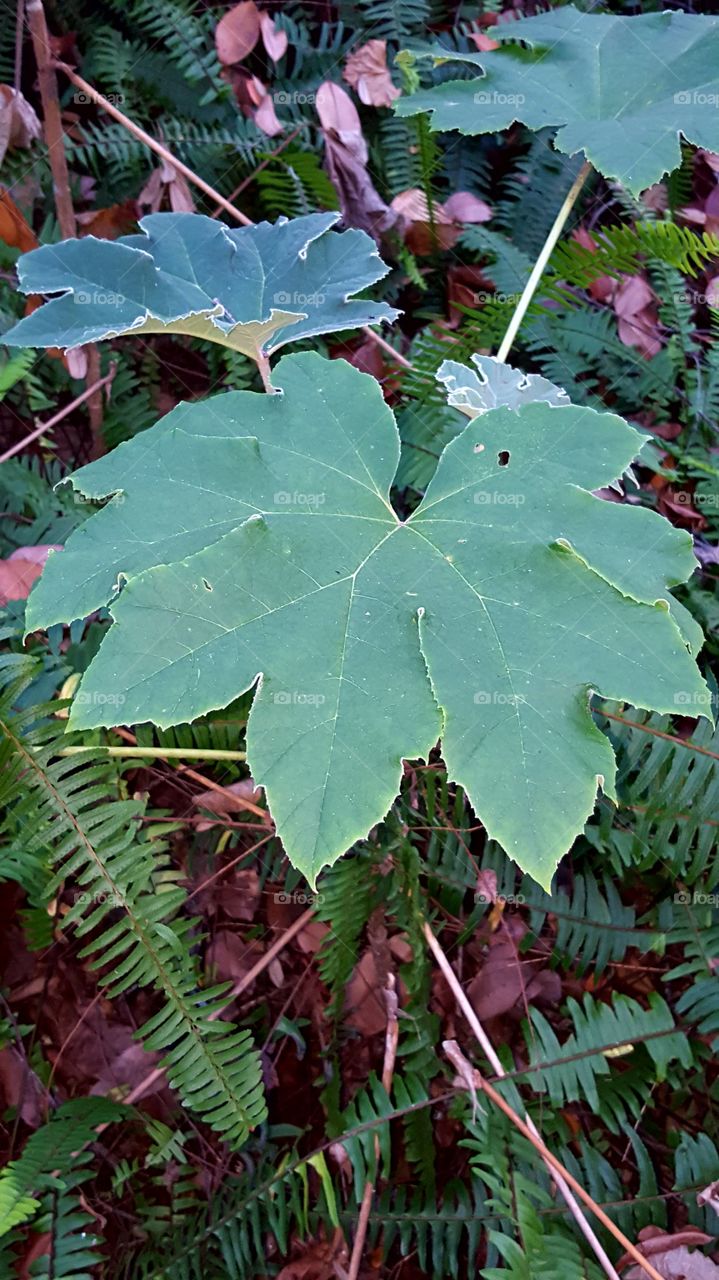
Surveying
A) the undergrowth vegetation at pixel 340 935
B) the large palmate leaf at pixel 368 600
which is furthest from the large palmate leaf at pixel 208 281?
the large palmate leaf at pixel 368 600

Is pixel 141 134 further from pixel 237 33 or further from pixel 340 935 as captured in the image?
pixel 340 935

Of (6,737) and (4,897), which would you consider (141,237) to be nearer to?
(6,737)

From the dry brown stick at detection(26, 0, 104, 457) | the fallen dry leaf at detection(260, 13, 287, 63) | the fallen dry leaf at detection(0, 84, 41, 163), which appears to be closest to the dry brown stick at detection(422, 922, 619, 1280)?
the dry brown stick at detection(26, 0, 104, 457)

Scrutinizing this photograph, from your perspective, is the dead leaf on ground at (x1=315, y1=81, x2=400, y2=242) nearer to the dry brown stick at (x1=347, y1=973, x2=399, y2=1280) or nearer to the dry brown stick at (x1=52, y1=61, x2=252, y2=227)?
the dry brown stick at (x1=52, y1=61, x2=252, y2=227)

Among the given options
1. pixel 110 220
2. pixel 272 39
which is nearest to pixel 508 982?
pixel 110 220

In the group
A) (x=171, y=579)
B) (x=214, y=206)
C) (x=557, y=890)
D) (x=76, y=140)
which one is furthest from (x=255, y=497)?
(x=76, y=140)
